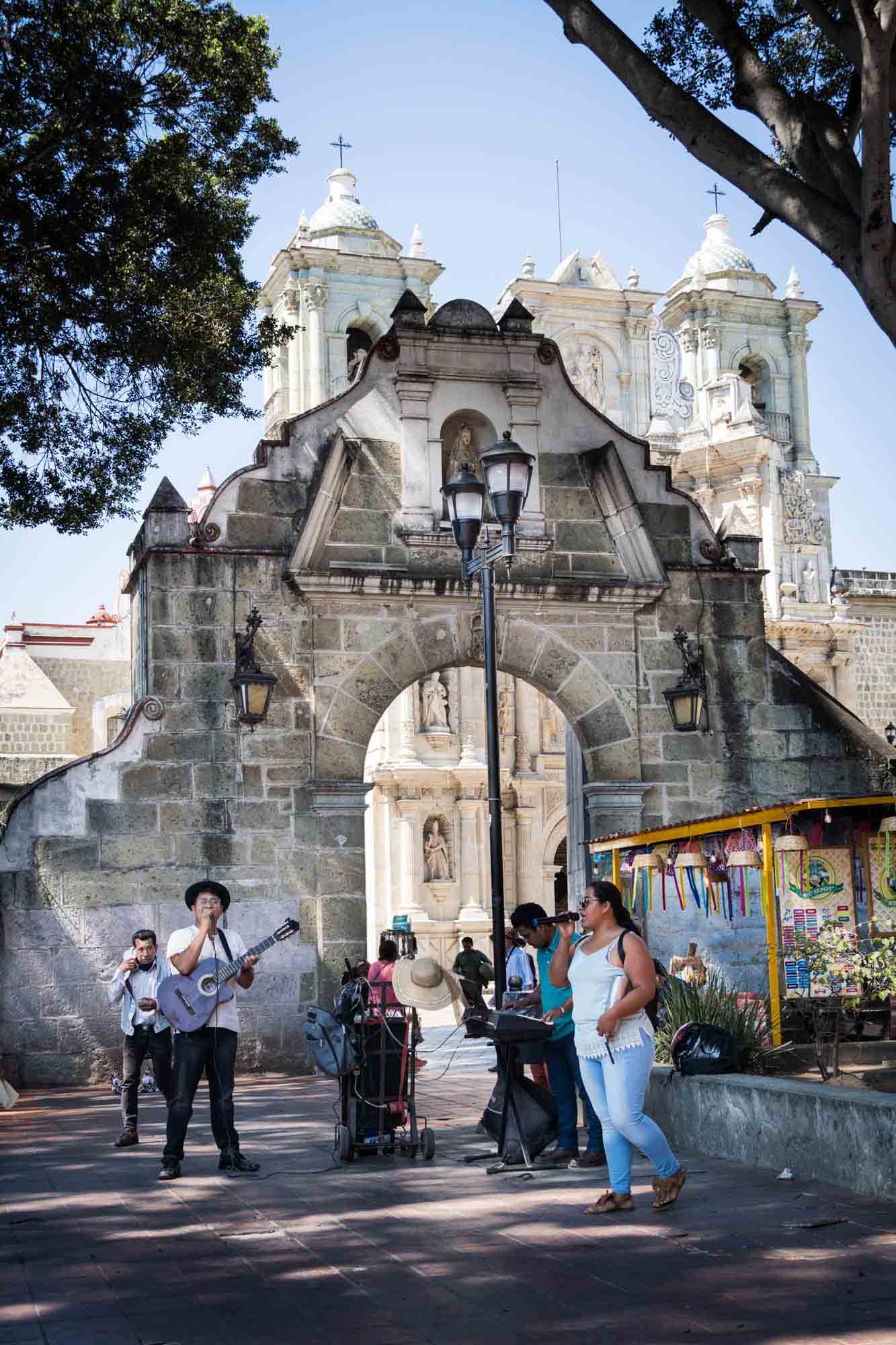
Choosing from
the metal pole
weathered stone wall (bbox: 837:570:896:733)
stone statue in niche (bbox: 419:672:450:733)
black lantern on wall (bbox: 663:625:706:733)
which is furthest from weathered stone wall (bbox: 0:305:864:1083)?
weathered stone wall (bbox: 837:570:896:733)

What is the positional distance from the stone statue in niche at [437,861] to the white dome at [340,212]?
59.0ft

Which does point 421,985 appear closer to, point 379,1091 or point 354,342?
point 379,1091

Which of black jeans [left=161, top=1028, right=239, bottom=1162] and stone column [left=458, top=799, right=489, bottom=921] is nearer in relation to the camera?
black jeans [left=161, top=1028, right=239, bottom=1162]

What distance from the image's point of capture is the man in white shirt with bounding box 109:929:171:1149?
10688 millimetres

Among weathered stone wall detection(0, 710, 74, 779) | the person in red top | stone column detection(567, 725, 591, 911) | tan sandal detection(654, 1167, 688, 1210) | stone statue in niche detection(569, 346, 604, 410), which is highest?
stone statue in niche detection(569, 346, 604, 410)

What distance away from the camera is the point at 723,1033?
9.82m

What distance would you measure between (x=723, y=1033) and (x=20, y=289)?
28.3ft

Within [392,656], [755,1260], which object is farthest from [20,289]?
[755,1260]

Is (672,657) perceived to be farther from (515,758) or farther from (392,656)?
(515,758)

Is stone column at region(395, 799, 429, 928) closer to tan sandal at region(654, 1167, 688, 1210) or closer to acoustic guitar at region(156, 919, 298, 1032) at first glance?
acoustic guitar at region(156, 919, 298, 1032)

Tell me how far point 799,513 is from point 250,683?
104ft

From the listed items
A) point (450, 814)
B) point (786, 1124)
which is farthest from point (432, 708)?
point (786, 1124)

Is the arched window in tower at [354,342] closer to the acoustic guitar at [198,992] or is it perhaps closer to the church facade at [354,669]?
the church facade at [354,669]

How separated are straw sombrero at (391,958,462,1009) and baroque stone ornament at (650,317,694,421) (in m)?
38.4
